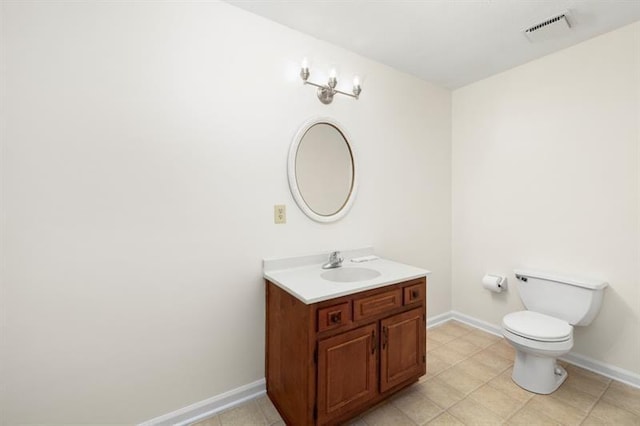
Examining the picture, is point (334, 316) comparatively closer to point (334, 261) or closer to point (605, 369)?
point (334, 261)

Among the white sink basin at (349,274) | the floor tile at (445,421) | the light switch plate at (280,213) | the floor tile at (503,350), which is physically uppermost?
the light switch plate at (280,213)

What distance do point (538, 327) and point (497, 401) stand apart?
0.55m

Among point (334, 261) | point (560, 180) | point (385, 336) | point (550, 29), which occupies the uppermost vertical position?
point (550, 29)

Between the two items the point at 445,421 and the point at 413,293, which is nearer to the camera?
the point at 445,421

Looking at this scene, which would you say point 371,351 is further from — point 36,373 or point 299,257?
point 36,373

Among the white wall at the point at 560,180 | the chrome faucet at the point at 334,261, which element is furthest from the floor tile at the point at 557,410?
the chrome faucet at the point at 334,261

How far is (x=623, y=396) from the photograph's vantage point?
178 cm

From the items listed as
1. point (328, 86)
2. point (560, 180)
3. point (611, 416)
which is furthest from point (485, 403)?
point (328, 86)

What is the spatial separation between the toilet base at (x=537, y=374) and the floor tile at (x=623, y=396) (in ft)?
0.80

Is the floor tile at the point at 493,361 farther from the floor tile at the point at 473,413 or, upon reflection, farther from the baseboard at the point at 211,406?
the baseboard at the point at 211,406

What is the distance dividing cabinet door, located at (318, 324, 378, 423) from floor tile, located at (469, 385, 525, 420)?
0.72 m

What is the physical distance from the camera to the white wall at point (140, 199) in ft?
4.02

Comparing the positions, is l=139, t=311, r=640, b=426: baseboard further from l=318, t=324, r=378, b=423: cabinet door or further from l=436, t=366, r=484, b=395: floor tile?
l=436, t=366, r=484, b=395: floor tile

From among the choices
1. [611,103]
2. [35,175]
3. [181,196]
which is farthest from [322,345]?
[611,103]
